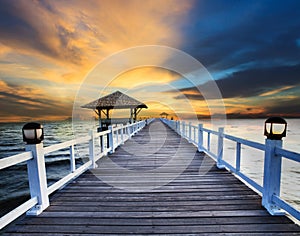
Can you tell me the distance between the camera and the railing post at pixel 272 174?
84.3 inches

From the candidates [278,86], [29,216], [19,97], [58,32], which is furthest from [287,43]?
[19,97]

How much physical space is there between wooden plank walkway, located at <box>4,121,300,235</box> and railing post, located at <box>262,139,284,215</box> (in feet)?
0.45

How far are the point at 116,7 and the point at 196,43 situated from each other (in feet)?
17.7

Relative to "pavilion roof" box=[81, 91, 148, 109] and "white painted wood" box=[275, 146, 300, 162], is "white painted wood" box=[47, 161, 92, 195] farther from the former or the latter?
"pavilion roof" box=[81, 91, 148, 109]

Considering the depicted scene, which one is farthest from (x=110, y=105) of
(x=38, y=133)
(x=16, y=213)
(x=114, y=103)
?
(x=16, y=213)

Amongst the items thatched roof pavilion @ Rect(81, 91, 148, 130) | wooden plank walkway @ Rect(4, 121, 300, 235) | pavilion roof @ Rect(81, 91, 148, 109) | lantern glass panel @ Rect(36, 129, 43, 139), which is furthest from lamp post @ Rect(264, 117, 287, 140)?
pavilion roof @ Rect(81, 91, 148, 109)

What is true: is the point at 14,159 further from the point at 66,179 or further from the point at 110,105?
the point at 110,105

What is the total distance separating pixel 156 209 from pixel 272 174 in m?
1.68

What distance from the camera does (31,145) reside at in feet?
7.28

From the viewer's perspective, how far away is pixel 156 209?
2.29m

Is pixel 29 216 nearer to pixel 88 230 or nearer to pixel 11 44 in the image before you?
pixel 88 230

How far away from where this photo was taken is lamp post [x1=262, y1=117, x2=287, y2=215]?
2137mm

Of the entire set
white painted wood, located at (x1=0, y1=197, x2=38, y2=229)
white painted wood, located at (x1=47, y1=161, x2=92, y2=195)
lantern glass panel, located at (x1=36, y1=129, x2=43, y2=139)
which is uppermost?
lantern glass panel, located at (x1=36, y1=129, x2=43, y2=139)

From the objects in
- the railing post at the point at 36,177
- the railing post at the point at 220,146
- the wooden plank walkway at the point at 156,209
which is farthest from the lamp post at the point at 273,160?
the railing post at the point at 36,177
